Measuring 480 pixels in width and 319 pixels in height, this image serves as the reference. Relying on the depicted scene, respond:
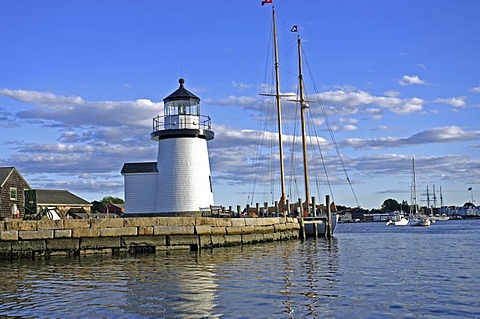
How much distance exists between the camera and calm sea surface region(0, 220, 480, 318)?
10.8 meters

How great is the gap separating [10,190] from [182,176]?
12829 millimetres

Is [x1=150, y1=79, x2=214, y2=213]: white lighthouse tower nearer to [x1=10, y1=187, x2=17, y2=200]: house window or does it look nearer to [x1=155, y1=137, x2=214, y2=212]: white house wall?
[x1=155, y1=137, x2=214, y2=212]: white house wall

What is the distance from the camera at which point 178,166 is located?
100.0ft

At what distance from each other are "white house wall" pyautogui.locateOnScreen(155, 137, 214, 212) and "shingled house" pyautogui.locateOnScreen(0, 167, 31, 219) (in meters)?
10.7

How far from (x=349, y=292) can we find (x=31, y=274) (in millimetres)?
9223

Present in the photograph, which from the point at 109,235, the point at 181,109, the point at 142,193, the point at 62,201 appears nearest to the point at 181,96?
A: the point at 181,109

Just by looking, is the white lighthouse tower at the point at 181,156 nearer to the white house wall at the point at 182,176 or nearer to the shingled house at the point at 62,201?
the white house wall at the point at 182,176

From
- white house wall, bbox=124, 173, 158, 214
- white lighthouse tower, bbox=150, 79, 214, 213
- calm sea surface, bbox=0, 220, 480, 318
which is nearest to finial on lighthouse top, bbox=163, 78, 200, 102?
white lighthouse tower, bbox=150, 79, 214, 213

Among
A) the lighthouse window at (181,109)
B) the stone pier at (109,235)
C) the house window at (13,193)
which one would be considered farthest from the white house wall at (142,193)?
the house window at (13,193)

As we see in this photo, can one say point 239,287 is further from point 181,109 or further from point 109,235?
point 181,109

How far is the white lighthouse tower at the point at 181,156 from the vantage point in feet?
99.5

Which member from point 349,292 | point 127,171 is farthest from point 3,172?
point 349,292

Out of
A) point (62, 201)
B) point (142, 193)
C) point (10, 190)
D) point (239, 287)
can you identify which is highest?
point (10, 190)

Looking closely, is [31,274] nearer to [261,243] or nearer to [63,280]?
[63,280]
